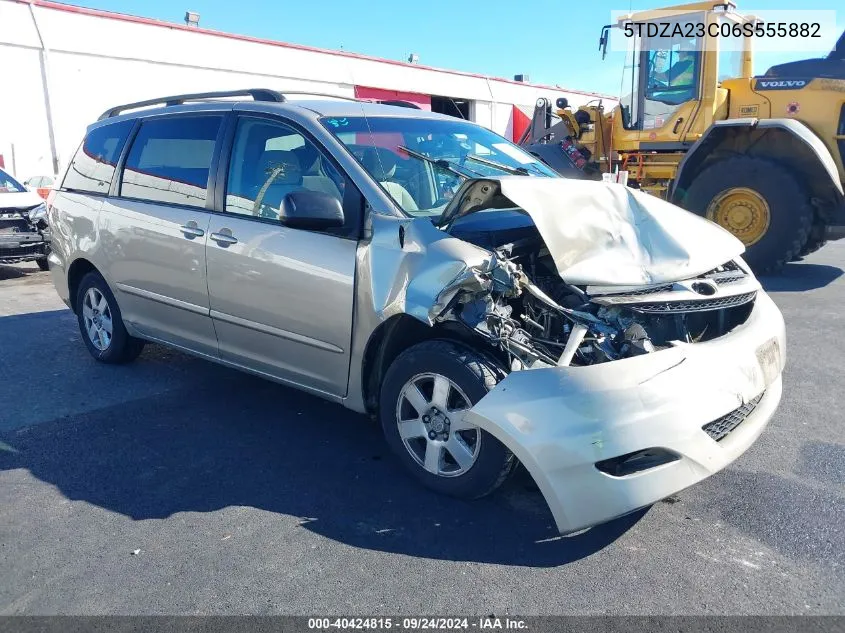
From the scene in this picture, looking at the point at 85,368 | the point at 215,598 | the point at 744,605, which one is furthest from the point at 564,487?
the point at 85,368

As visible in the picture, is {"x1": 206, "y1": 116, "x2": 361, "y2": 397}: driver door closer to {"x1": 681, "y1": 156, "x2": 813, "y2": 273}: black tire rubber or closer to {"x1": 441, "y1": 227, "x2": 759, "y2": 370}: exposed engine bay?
{"x1": 441, "y1": 227, "x2": 759, "y2": 370}: exposed engine bay

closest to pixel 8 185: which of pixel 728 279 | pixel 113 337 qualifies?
pixel 113 337

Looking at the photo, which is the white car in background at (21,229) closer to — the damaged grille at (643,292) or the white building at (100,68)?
the white building at (100,68)

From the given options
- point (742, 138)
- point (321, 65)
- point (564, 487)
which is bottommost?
point (564, 487)

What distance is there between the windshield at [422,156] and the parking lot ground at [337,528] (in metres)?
1.46

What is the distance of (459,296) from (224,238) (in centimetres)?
165

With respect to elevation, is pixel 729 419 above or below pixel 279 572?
above

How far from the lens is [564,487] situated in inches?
105

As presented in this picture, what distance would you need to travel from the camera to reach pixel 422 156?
404cm

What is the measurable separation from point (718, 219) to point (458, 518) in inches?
272

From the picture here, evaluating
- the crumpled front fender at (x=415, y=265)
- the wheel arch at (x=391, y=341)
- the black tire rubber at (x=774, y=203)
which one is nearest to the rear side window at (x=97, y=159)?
the crumpled front fender at (x=415, y=265)

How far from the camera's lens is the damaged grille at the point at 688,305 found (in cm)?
300

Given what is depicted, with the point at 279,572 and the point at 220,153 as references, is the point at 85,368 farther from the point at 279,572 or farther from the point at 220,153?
the point at 279,572

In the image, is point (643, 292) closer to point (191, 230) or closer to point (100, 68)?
point (191, 230)
